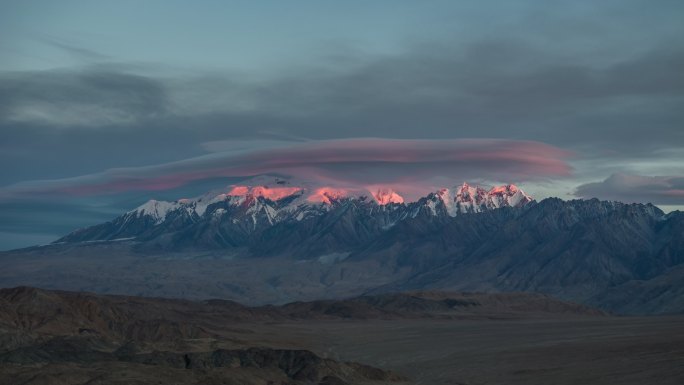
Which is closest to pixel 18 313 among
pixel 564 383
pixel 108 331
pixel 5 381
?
pixel 108 331

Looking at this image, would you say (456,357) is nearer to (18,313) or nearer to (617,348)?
(617,348)

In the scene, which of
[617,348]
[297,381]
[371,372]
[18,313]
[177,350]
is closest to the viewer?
[297,381]

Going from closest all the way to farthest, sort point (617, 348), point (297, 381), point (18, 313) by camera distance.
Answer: point (297, 381)
point (617, 348)
point (18, 313)

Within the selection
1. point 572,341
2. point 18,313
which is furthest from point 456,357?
point 18,313

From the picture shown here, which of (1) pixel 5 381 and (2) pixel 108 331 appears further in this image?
(2) pixel 108 331

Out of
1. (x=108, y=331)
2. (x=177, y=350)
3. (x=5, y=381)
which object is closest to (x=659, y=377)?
(x=177, y=350)

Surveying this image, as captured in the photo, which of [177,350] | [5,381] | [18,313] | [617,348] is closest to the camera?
[5,381]

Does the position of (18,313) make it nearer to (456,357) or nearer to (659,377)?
(456,357)

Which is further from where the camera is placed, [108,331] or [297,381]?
[108,331]

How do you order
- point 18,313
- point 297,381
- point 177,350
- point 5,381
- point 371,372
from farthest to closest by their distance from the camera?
point 18,313 < point 177,350 < point 371,372 < point 297,381 < point 5,381
